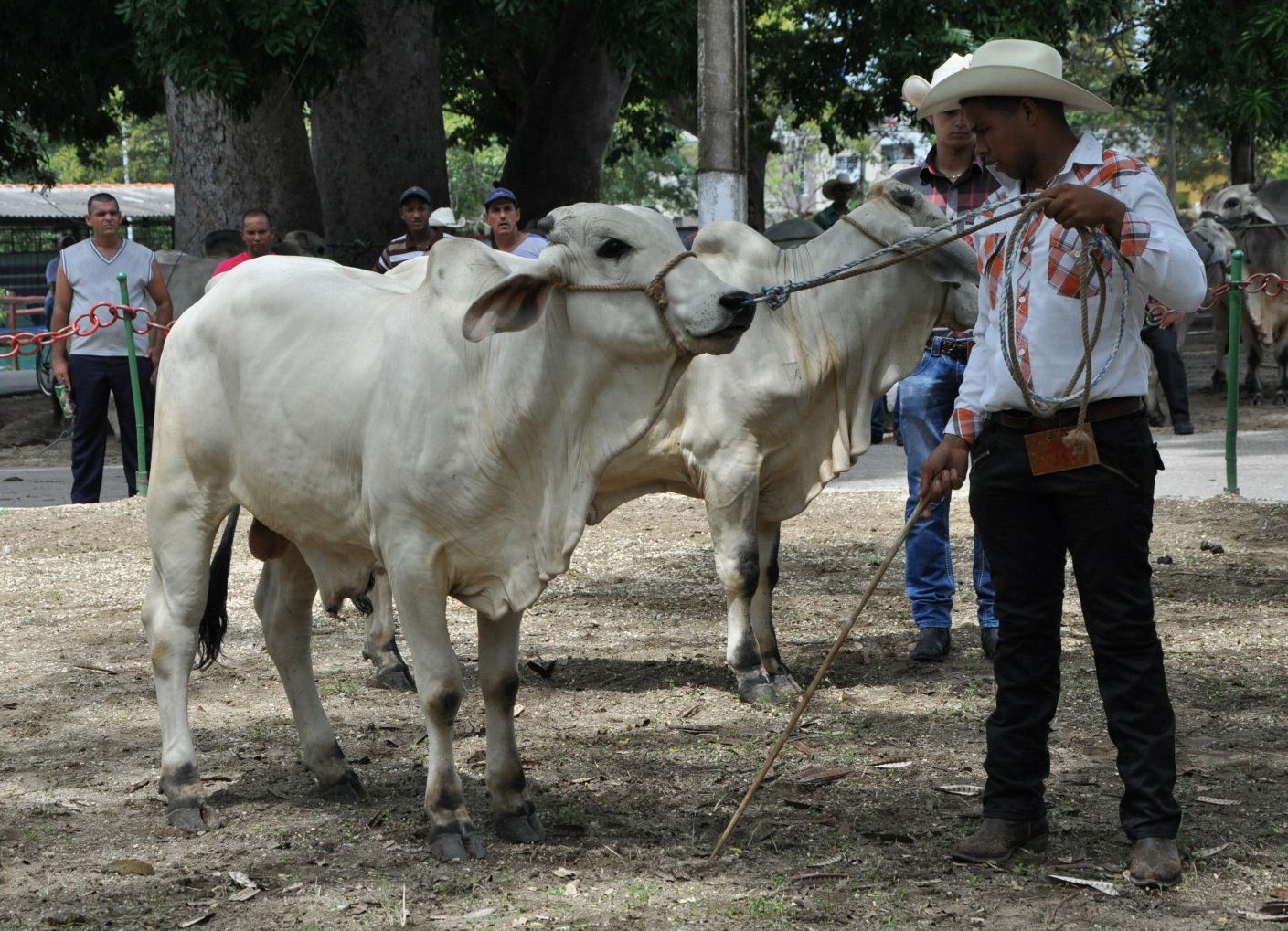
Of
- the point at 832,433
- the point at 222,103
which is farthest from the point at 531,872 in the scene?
the point at 222,103

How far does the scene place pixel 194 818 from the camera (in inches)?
189

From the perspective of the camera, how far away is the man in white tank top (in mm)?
10789

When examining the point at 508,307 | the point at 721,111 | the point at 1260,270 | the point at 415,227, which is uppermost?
the point at 721,111

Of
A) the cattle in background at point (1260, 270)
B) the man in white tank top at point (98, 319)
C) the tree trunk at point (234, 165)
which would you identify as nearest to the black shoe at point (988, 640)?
the man in white tank top at point (98, 319)

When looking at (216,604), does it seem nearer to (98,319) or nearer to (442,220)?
(442,220)

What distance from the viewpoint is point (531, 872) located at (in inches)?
171

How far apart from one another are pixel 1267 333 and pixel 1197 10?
3.08m

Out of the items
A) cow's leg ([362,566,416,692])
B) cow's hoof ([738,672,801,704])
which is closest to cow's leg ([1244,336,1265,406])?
cow's hoof ([738,672,801,704])

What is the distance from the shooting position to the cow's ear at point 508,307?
4.09 m

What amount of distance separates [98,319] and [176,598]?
20.9ft

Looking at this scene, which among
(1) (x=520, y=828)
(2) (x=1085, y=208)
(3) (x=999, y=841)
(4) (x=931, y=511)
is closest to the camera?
(2) (x=1085, y=208)

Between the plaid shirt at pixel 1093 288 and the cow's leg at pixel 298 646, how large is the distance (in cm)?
225

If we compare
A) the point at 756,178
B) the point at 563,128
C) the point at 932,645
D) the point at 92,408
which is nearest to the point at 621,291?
the point at 932,645

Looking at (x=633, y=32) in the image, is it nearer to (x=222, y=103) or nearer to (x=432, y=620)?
(x=222, y=103)
